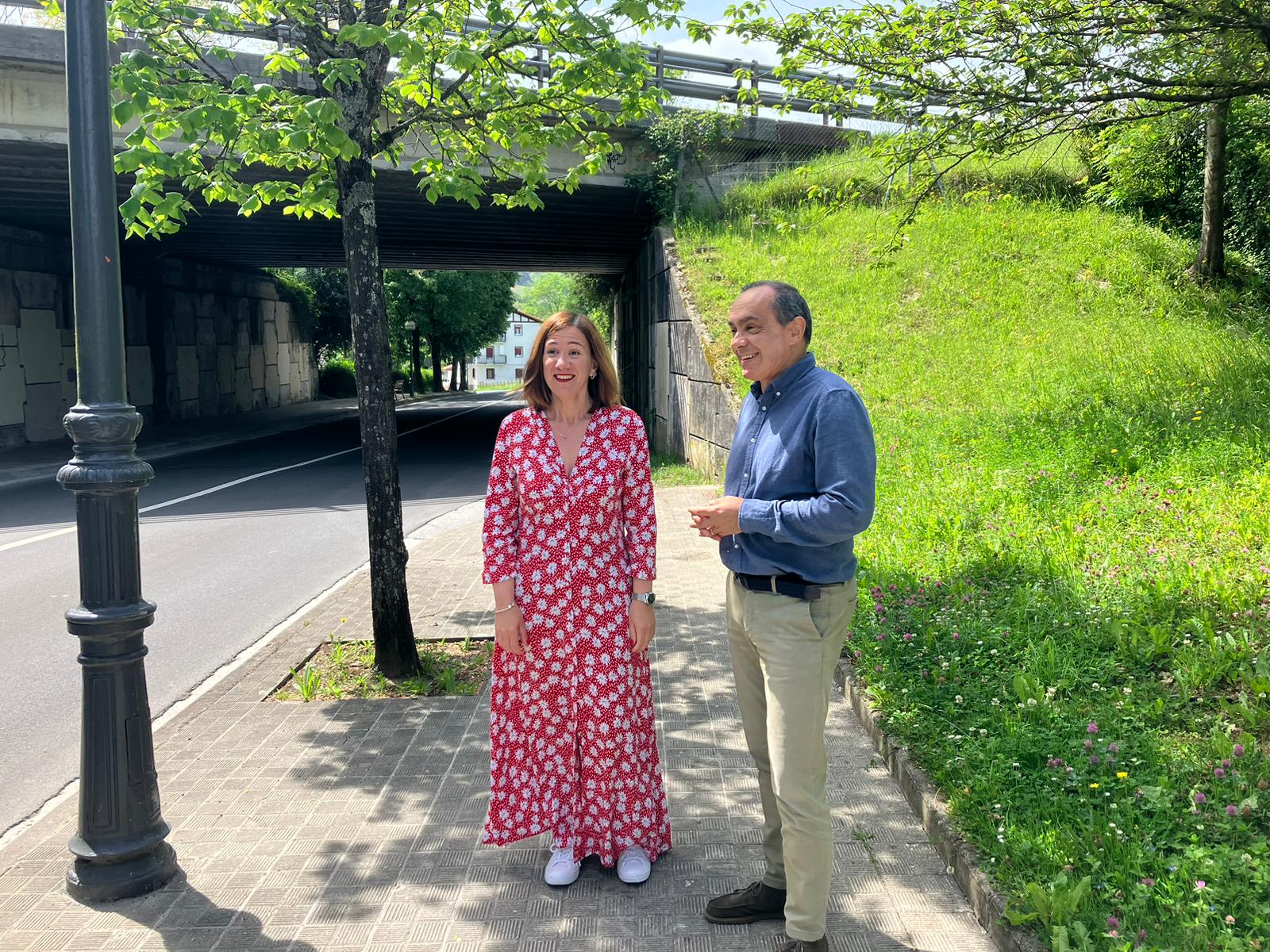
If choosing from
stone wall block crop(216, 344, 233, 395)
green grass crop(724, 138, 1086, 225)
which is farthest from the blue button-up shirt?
stone wall block crop(216, 344, 233, 395)

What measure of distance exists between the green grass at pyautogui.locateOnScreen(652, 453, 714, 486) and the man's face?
10.4 m

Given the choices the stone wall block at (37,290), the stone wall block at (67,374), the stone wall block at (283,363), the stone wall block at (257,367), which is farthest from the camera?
the stone wall block at (283,363)

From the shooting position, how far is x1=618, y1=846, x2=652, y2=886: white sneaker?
3418 millimetres

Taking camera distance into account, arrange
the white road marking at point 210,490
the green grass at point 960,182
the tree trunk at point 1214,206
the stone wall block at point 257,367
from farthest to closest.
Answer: the stone wall block at point 257,367
the green grass at point 960,182
the tree trunk at point 1214,206
the white road marking at point 210,490

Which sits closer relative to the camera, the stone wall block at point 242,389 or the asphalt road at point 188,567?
the asphalt road at point 188,567

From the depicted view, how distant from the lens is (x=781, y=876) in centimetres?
322

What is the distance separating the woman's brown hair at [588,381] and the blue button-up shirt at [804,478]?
575 mm

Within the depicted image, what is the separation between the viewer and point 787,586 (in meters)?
2.88

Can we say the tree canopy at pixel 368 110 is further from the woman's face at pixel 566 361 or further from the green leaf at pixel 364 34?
the woman's face at pixel 566 361

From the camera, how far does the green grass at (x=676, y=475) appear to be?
14.0 meters

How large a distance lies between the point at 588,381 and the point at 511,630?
91cm

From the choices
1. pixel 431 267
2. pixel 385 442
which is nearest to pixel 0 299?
pixel 431 267

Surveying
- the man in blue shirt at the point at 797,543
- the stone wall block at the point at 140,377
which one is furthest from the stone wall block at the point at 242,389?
the man in blue shirt at the point at 797,543

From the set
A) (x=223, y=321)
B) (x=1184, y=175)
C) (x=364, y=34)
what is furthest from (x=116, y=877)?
(x=223, y=321)
